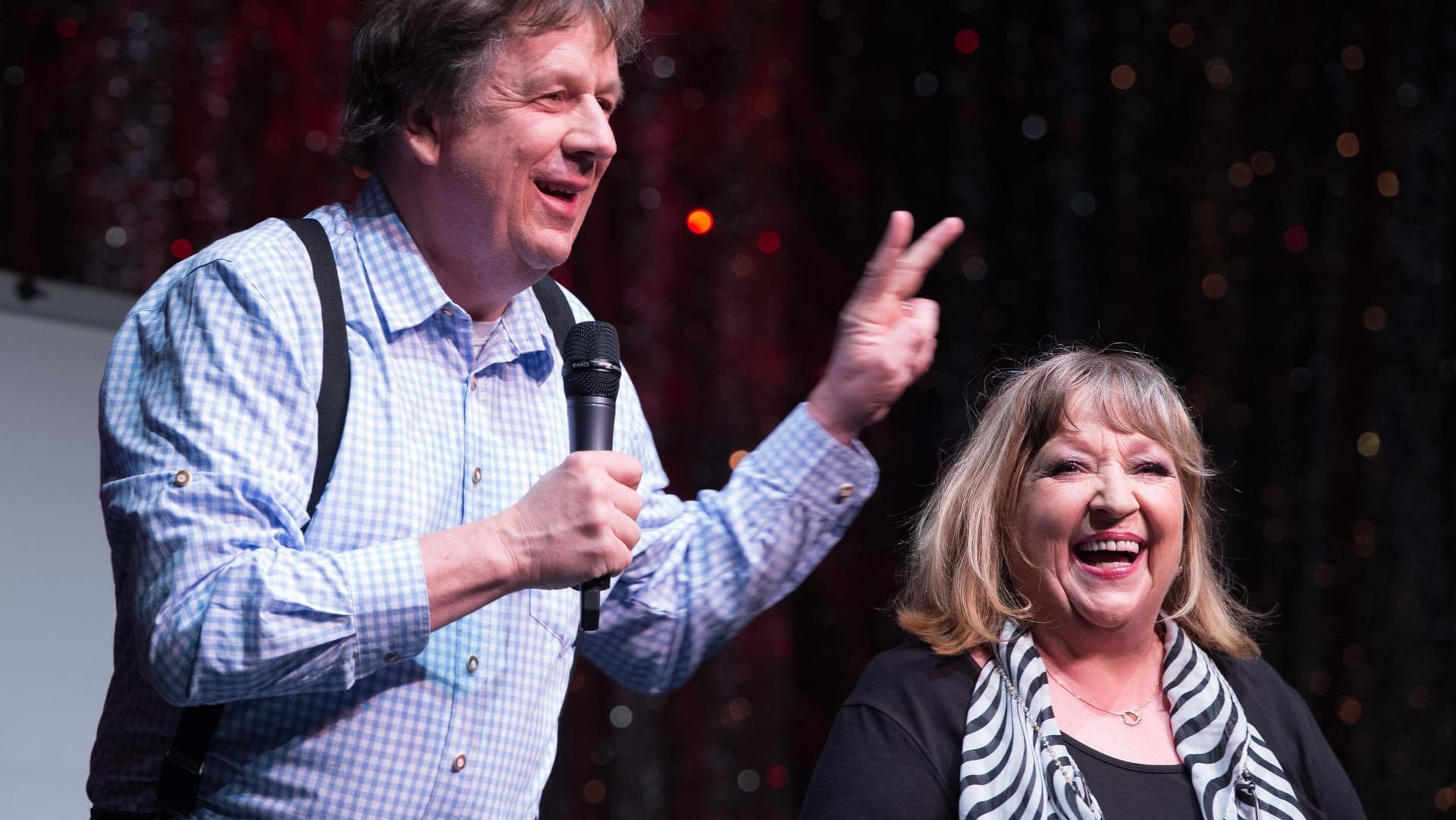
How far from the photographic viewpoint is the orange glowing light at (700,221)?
3.34 m

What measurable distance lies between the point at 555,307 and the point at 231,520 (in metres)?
0.58

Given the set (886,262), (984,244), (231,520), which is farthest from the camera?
(984,244)

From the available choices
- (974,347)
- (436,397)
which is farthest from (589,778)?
(436,397)

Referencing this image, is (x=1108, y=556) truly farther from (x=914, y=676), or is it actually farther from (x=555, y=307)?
(x=555, y=307)

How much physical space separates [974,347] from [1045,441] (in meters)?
1.48

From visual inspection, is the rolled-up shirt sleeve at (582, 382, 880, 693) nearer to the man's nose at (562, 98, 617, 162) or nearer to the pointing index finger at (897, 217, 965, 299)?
the pointing index finger at (897, 217, 965, 299)

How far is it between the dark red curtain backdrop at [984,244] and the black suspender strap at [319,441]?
1645 millimetres

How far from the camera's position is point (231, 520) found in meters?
1.26

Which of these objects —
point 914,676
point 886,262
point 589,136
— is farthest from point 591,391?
point 914,676

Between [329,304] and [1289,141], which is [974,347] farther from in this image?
[329,304]

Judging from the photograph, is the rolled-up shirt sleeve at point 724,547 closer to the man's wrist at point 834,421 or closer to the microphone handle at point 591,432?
the man's wrist at point 834,421

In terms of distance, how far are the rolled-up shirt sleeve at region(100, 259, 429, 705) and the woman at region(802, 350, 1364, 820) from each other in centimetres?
71

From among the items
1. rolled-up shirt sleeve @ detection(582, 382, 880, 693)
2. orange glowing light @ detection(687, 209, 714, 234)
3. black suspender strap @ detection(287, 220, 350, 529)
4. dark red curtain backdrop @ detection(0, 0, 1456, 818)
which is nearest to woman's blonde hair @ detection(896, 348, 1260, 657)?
rolled-up shirt sleeve @ detection(582, 382, 880, 693)

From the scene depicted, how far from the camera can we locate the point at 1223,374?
3.21m
